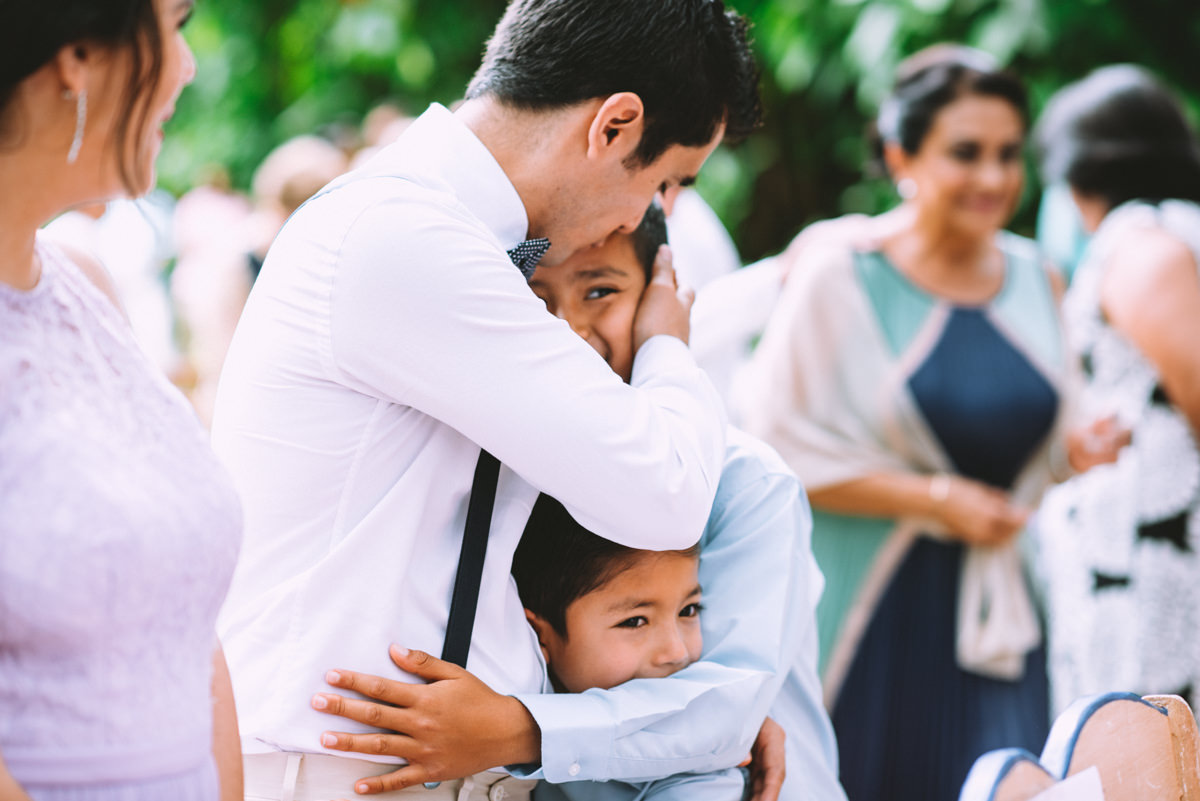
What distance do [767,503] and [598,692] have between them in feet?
1.30

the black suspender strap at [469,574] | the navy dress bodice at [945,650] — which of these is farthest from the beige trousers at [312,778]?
the navy dress bodice at [945,650]

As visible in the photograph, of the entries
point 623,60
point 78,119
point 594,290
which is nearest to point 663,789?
point 594,290

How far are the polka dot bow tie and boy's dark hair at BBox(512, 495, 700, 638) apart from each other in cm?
31

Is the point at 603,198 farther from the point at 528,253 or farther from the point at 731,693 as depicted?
the point at 731,693

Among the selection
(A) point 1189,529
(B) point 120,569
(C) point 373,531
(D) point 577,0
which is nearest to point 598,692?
(C) point 373,531

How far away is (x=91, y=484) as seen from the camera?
1.08 meters

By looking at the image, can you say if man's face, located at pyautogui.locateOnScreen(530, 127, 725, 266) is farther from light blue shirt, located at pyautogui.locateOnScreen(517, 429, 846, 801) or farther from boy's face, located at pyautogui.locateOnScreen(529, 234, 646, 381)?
light blue shirt, located at pyautogui.locateOnScreen(517, 429, 846, 801)

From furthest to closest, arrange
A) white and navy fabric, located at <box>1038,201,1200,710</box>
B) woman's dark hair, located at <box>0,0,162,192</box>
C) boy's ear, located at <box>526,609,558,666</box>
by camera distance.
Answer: white and navy fabric, located at <box>1038,201,1200,710</box> → boy's ear, located at <box>526,609,558,666</box> → woman's dark hair, located at <box>0,0,162,192</box>

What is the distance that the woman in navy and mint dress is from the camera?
3.10 m

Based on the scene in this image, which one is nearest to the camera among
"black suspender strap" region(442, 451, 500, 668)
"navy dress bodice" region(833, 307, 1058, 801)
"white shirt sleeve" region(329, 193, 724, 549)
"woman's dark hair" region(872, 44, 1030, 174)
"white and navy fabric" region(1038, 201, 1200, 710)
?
"white shirt sleeve" region(329, 193, 724, 549)

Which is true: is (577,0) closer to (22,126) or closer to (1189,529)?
(22,126)

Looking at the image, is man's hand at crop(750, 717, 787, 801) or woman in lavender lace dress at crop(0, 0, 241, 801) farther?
man's hand at crop(750, 717, 787, 801)

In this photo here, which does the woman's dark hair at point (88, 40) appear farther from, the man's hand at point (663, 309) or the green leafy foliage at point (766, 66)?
the green leafy foliage at point (766, 66)

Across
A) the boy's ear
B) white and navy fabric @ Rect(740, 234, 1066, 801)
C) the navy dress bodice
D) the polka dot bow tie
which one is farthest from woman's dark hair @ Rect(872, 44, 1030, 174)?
the boy's ear
